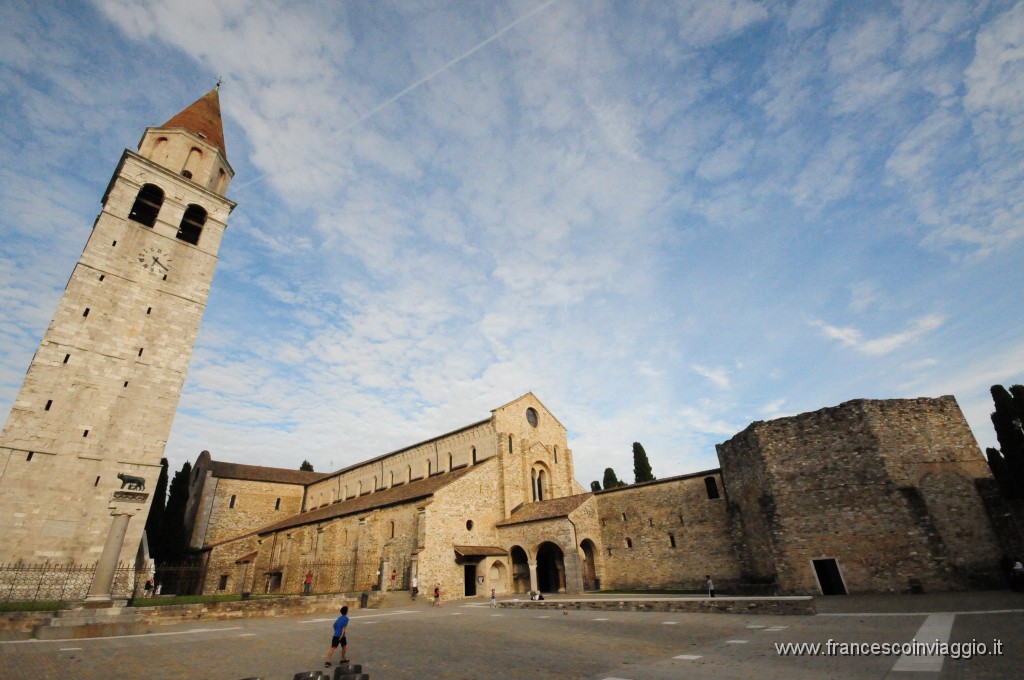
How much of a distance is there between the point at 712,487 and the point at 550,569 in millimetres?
11477

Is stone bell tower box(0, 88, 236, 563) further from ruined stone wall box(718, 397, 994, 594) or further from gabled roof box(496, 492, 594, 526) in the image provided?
ruined stone wall box(718, 397, 994, 594)

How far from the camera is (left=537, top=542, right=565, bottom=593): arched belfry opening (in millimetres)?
25891

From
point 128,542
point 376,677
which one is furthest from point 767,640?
point 128,542

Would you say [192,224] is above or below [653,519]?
above

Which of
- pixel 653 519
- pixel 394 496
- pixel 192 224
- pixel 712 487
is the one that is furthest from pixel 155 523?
pixel 712 487

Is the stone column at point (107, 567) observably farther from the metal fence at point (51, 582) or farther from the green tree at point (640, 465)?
the green tree at point (640, 465)

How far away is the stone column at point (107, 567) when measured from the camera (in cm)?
1353

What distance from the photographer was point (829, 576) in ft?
58.9

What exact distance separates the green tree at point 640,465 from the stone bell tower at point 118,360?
3510cm

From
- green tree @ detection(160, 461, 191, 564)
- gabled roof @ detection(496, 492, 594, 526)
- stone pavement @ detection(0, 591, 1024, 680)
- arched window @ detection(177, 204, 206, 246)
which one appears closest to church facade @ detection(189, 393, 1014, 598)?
gabled roof @ detection(496, 492, 594, 526)

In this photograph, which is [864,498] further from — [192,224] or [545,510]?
[192,224]

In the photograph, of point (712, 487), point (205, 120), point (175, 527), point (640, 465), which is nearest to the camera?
point (712, 487)

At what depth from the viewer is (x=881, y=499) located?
17.4 metres

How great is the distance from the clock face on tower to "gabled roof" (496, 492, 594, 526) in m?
24.7
